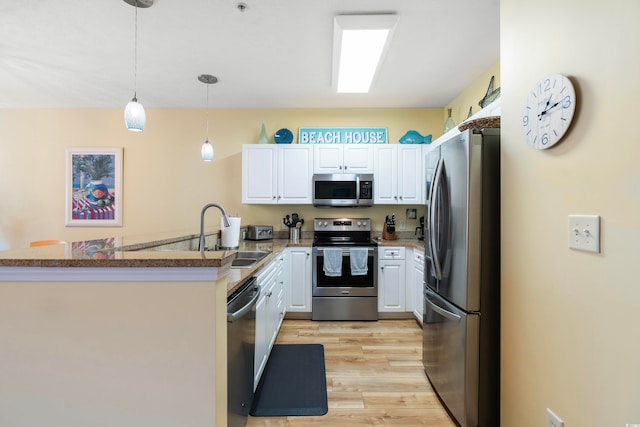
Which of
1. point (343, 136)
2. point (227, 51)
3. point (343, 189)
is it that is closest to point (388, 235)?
point (343, 189)

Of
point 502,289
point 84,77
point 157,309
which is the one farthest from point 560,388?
point 84,77

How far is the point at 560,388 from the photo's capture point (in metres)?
1.10

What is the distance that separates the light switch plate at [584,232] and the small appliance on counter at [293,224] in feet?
9.40

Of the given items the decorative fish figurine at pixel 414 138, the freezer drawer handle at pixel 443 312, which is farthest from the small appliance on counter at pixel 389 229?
the freezer drawer handle at pixel 443 312

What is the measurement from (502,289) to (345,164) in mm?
2369

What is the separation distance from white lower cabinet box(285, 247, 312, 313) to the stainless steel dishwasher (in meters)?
1.53

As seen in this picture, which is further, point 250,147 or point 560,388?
point 250,147

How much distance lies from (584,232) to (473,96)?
2536 millimetres

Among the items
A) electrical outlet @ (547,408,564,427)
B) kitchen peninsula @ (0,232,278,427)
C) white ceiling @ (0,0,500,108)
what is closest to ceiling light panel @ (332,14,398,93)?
white ceiling @ (0,0,500,108)

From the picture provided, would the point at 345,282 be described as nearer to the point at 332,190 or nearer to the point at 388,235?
the point at 388,235

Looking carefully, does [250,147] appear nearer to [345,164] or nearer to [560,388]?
[345,164]

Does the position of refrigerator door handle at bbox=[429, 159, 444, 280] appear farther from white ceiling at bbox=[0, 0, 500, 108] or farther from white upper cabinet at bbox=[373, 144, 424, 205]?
white upper cabinet at bbox=[373, 144, 424, 205]

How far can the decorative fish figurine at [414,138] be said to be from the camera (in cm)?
363

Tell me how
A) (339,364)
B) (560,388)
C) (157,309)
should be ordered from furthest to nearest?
(339,364) → (560,388) → (157,309)
